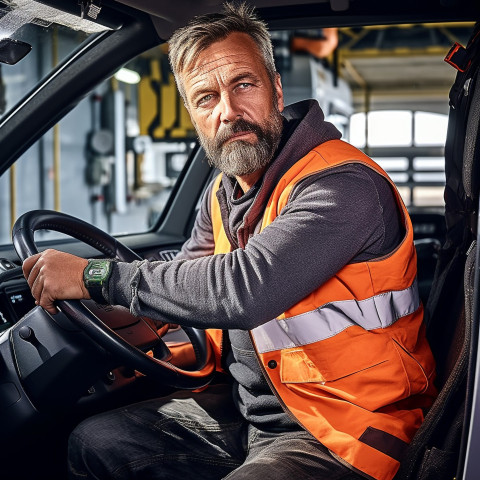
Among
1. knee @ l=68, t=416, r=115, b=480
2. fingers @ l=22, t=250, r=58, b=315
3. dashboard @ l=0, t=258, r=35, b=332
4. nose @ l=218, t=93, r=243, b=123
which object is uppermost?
nose @ l=218, t=93, r=243, b=123

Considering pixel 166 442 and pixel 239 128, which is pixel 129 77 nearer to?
pixel 239 128

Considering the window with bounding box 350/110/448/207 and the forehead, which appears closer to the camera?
the forehead

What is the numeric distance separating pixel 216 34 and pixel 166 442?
0.96 meters

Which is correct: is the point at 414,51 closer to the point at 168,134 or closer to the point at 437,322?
the point at 168,134

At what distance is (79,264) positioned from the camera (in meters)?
1.41

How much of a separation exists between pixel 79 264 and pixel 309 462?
0.59 metres

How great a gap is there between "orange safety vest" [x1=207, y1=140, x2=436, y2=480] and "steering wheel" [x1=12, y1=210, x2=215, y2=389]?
22 centimetres

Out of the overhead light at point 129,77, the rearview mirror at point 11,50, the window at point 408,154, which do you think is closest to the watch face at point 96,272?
the rearview mirror at point 11,50

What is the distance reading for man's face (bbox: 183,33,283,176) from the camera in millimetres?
1630

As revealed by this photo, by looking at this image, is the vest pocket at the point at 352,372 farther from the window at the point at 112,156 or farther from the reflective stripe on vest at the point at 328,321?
the window at the point at 112,156

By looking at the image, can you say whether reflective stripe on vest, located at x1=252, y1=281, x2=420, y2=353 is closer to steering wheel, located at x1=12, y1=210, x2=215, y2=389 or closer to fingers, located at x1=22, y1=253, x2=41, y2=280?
steering wheel, located at x1=12, y1=210, x2=215, y2=389

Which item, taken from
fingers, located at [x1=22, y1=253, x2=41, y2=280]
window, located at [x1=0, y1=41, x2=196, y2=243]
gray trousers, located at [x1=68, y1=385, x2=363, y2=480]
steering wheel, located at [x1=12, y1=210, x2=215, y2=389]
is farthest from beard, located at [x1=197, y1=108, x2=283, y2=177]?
window, located at [x1=0, y1=41, x2=196, y2=243]

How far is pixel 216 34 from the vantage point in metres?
1.68

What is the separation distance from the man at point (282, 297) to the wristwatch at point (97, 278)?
0.04ft
